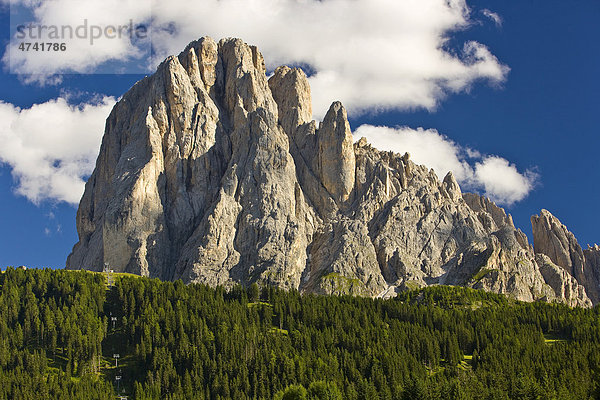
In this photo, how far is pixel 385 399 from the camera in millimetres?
135375

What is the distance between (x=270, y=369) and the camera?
493 ft

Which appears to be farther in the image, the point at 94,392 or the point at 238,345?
the point at 238,345

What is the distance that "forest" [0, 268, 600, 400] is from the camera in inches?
5546

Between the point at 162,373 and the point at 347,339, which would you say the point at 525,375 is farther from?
the point at 162,373

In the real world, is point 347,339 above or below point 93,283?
below

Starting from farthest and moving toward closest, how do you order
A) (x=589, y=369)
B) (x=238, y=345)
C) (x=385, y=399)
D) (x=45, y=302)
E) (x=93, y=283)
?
1. (x=93, y=283)
2. (x=45, y=302)
3. (x=238, y=345)
4. (x=589, y=369)
5. (x=385, y=399)

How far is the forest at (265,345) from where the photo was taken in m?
141

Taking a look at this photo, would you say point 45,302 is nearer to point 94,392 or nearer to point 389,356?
point 94,392

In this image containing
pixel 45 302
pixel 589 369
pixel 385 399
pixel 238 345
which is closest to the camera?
pixel 385 399

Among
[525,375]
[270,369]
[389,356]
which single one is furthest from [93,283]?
[525,375]

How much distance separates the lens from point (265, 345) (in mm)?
158875

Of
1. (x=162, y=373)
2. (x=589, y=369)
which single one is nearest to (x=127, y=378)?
(x=162, y=373)

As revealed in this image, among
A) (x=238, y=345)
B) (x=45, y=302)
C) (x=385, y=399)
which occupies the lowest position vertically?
(x=385, y=399)

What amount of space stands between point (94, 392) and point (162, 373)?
1395 cm
